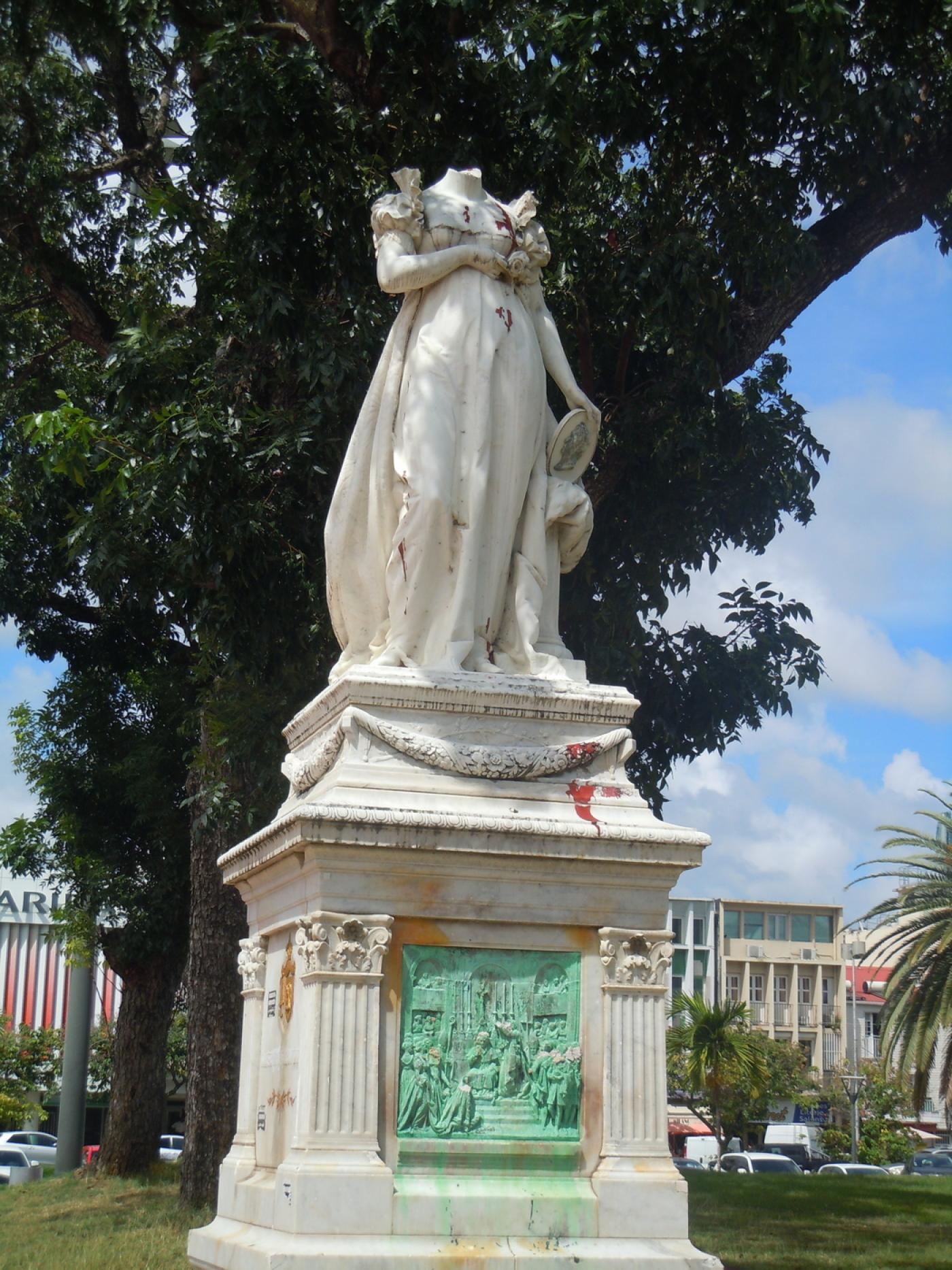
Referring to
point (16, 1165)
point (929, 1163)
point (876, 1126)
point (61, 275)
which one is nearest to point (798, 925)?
point (876, 1126)

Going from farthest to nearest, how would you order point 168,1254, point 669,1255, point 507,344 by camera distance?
point 168,1254 → point 507,344 → point 669,1255

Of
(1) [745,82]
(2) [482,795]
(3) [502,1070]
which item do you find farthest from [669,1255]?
(1) [745,82]

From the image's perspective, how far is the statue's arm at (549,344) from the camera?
24.4 ft

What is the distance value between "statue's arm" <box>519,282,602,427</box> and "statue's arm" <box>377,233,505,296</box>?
23 cm

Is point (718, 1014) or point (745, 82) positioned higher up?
point (745, 82)

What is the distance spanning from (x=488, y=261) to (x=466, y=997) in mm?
3265

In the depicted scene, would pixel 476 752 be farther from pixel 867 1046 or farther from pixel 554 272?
pixel 867 1046

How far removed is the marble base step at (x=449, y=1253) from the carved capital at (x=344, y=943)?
918 millimetres

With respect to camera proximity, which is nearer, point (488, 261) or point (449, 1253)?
point (449, 1253)

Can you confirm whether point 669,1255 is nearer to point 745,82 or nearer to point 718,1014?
point 745,82

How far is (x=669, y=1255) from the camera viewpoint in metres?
5.91

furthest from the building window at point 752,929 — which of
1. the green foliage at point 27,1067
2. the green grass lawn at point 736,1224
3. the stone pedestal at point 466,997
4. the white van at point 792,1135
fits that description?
the stone pedestal at point 466,997

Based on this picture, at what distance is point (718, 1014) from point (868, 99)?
24.9m

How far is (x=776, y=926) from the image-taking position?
84.7 meters
